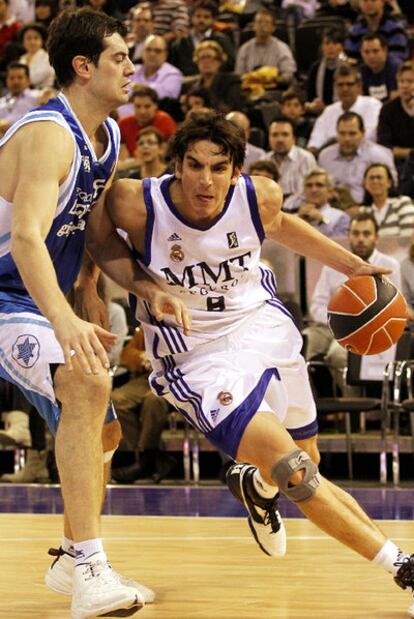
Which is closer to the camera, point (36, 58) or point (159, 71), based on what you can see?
point (159, 71)

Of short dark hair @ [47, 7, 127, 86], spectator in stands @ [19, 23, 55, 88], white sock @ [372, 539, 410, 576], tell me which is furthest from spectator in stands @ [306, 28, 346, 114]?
white sock @ [372, 539, 410, 576]

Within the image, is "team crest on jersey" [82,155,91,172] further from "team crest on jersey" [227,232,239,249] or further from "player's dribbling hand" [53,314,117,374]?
"player's dribbling hand" [53,314,117,374]

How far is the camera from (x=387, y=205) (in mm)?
9227

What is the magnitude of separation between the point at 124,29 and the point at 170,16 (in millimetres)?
9669

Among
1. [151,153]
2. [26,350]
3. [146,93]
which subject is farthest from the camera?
[146,93]

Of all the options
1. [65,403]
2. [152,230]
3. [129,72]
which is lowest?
[65,403]

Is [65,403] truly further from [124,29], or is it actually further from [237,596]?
[124,29]

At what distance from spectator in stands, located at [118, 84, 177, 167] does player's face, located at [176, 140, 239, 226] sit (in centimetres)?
671

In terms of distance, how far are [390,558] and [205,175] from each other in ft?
4.81

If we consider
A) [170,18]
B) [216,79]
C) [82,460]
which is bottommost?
[82,460]

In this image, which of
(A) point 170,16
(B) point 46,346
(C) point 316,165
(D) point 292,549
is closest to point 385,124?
(C) point 316,165

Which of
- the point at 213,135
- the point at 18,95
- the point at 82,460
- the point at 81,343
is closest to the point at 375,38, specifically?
the point at 18,95

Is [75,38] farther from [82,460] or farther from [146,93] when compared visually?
[146,93]

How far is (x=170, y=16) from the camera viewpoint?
13.8 meters
